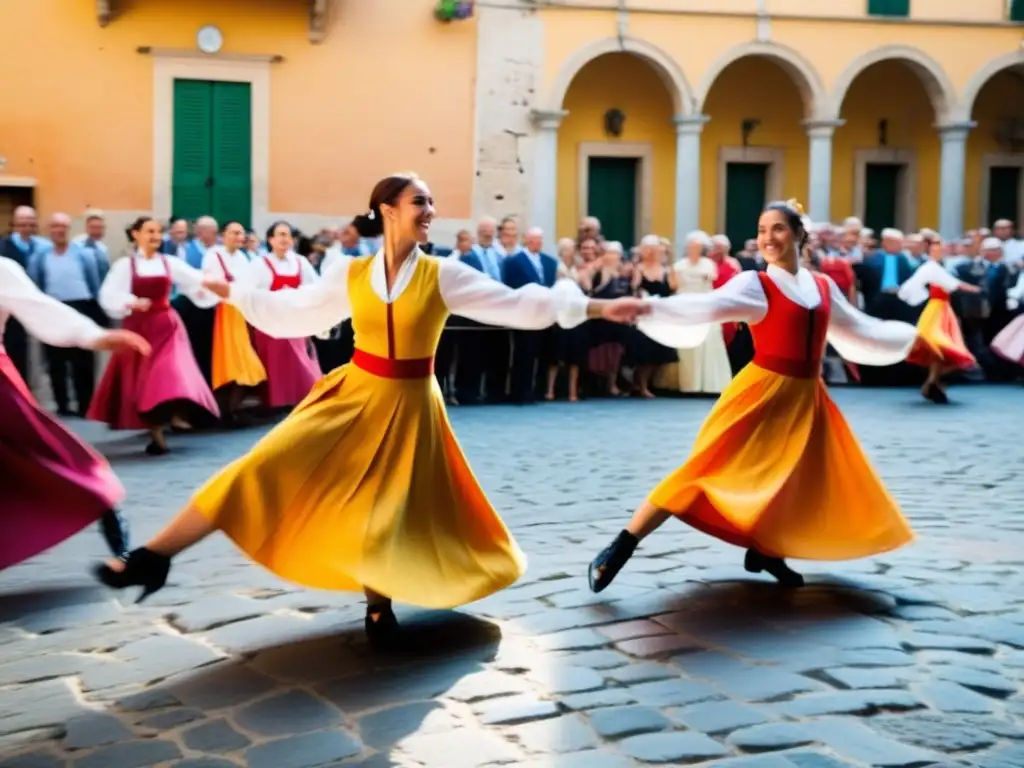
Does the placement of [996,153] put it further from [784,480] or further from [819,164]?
[784,480]

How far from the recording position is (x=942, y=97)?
2209cm

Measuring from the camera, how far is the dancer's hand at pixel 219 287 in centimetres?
538

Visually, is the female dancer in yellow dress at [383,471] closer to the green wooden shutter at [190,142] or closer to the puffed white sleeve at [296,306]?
the puffed white sleeve at [296,306]

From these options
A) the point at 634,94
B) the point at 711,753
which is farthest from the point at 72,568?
the point at 634,94

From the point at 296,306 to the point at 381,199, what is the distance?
586 millimetres

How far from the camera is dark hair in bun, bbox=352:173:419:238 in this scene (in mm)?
5098

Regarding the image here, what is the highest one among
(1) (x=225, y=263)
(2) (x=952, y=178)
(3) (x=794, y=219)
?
(2) (x=952, y=178)

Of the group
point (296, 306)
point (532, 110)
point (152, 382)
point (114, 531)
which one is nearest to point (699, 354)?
point (532, 110)

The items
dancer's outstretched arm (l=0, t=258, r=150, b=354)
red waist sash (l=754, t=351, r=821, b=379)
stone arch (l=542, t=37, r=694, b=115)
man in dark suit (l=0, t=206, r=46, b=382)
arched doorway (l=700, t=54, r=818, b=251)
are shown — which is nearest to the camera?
dancer's outstretched arm (l=0, t=258, r=150, b=354)

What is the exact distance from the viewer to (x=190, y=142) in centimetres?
1844

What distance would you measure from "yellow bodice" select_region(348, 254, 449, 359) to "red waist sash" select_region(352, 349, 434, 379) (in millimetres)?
16

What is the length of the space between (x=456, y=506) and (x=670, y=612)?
1.03 meters

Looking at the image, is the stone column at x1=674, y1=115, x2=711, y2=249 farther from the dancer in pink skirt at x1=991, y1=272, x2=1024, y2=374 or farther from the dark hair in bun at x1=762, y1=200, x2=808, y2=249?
the dark hair in bun at x1=762, y1=200, x2=808, y2=249

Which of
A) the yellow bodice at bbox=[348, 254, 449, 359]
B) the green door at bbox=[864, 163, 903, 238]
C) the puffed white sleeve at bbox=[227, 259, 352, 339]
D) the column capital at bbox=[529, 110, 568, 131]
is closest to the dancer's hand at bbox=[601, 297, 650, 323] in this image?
the yellow bodice at bbox=[348, 254, 449, 359]
